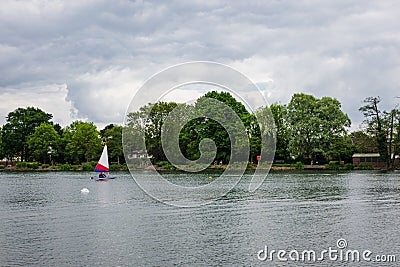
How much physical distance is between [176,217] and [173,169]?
61.1 m

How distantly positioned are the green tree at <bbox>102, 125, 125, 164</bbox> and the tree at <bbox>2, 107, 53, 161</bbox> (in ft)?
62.4

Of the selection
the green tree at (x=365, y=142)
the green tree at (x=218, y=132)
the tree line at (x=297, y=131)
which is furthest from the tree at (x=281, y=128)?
the green tree at (x=365, y=142)

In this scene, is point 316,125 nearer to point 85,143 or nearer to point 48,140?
point 85,143

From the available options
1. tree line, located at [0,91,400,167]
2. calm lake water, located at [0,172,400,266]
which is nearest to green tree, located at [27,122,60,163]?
tree line, located at [0,91,400,167]

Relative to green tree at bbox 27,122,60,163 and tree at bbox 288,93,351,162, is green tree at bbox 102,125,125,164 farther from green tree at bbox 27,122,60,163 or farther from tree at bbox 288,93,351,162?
tree at bbox 288,93,351,162

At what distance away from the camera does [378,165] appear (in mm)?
87438

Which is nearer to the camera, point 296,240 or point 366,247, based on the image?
point 366,247

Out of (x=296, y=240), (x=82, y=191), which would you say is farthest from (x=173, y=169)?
(x=296, y=240)

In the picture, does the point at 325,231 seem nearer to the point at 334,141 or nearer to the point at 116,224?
the point at 116,224

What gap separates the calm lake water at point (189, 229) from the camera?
17.5 metres

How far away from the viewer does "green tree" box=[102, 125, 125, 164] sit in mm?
102438

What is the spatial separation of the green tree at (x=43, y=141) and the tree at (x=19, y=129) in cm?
453

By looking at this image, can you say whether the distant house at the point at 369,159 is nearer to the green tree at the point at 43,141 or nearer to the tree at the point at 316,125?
the tree at the point at 316,125

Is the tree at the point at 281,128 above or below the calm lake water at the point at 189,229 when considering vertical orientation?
above
